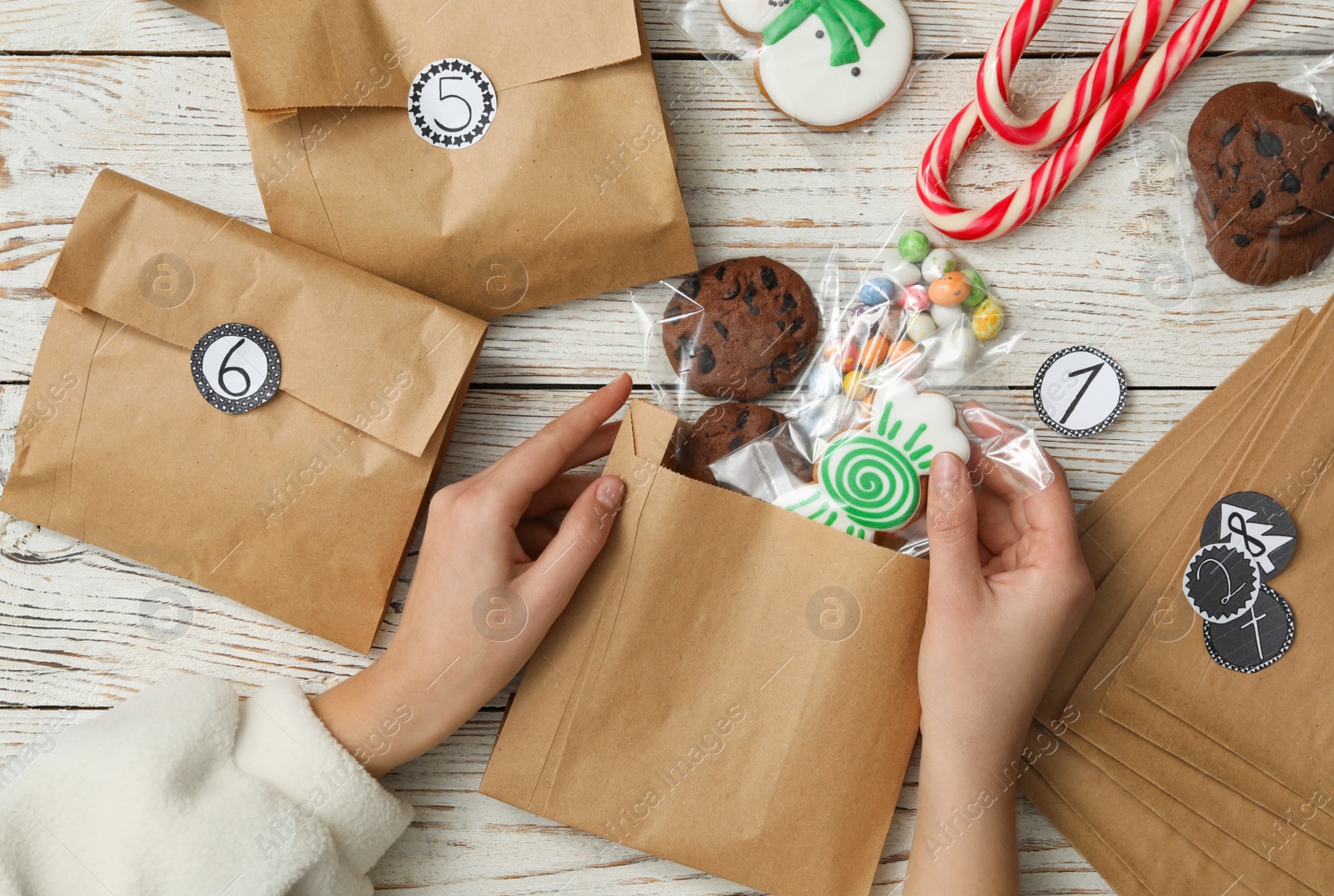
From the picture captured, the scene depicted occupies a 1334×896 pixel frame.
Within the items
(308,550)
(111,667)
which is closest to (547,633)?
(308,550)

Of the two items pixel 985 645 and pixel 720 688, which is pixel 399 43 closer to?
pixel 720 688

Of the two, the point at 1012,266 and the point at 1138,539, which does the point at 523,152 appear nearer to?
the point at 1012,266

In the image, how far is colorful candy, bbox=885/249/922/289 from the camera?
107 centimetres

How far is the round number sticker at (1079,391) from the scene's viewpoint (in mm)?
1097

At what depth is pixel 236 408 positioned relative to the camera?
3.41 feet

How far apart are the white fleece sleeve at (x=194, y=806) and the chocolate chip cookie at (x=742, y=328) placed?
63 cm

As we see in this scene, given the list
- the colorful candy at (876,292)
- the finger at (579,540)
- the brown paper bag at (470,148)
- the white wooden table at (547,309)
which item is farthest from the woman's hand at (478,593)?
the colorful candy at (876,292)

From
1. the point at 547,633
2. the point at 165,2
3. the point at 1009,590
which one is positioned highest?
the point at 165,2

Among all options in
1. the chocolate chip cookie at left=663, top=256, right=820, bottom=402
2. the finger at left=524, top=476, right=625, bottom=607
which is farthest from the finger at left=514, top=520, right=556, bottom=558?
the chocolate chip cookie at left=663, top=256, right=820, bottom=402

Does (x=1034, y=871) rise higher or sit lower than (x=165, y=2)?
lower

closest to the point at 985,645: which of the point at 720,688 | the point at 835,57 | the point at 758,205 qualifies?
the point at 720,688

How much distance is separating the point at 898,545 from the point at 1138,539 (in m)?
0.28

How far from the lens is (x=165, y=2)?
1.10 m

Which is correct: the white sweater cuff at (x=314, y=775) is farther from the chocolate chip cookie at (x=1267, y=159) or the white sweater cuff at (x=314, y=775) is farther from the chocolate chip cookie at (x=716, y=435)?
the chocolate chip cookie at (x=1267, y=159)
